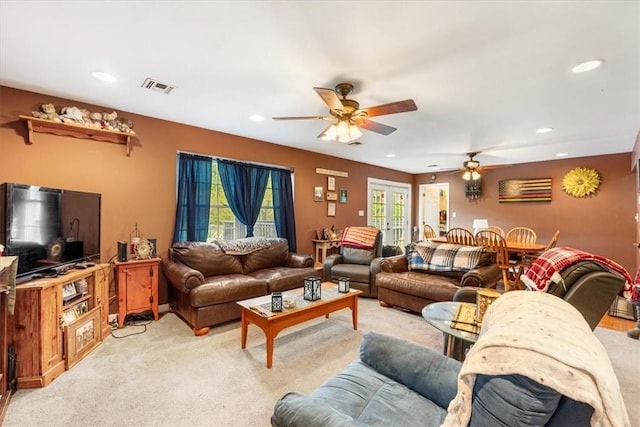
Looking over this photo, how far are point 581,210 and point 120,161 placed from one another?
778 centimetres

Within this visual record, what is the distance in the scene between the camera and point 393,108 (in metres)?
2.43

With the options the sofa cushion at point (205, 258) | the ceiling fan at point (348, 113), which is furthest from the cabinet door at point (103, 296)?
the ceiling fan at point (348, 113)

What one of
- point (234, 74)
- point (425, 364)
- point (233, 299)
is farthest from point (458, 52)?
point (233, 299)

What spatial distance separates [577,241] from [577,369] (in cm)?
676

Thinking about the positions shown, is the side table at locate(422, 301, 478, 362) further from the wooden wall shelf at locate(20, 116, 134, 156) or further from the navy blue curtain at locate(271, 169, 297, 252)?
the wooden wall shelf at locate(20, 116, 134, 156)

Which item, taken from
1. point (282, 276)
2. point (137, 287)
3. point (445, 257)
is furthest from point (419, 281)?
point (137, 287)

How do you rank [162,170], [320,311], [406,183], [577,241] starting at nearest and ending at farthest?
1. [320,311]
2. [162,170]
3. [577,241]
4. [406,183]

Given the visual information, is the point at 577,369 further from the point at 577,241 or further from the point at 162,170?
the point at 577,241

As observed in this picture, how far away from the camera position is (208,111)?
339 cm

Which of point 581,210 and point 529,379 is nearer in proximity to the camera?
point 529,379

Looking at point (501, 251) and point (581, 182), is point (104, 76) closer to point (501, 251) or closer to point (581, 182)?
point (501, 251)

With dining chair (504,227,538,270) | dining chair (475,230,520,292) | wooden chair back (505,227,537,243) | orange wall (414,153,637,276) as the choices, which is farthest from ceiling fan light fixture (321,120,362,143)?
orange wall (414,153,637,276)

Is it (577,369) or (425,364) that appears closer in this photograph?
(577,369)

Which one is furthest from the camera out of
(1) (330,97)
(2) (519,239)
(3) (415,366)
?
(2) (519,239)
